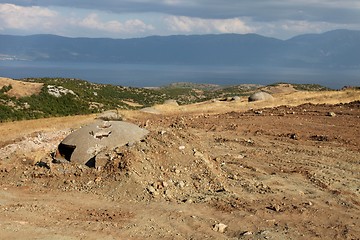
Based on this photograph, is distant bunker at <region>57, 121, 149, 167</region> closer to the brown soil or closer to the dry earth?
the dry earth

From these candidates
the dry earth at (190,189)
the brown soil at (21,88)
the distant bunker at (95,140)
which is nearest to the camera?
the dry earth at (190,189)

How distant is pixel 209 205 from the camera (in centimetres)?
1341

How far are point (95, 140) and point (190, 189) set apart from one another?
472cm

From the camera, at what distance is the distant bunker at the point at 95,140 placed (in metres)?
16.5

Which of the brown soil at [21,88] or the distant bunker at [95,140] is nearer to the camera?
the distant bunker at [95,140]

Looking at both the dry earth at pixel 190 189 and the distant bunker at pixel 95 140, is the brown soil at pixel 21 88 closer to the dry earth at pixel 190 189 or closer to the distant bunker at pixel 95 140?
the dry earth at pixel 190 189

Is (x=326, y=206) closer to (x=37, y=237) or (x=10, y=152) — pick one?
(x=37, y=237)

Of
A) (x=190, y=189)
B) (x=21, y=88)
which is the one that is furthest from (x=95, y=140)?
(x=21, y=88)

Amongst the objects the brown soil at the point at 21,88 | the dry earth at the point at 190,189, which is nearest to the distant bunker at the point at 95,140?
the dry earth at the point at 190,189

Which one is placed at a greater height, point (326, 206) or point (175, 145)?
point (175, 145)

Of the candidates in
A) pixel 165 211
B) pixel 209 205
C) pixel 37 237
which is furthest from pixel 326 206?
pixel 37 237

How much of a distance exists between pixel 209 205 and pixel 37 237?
17.7 feet

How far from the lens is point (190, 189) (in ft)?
48.7

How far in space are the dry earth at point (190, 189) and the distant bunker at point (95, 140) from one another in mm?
672
